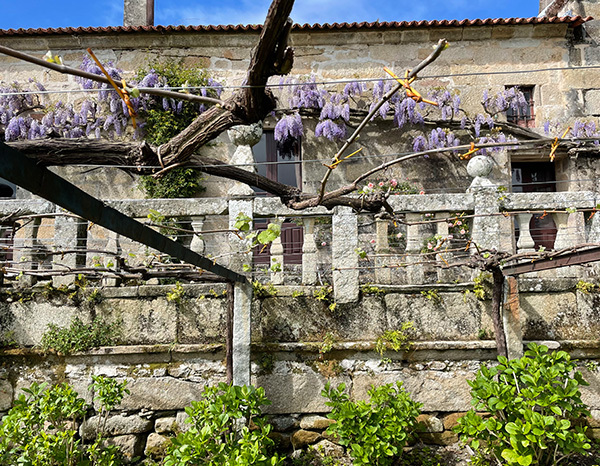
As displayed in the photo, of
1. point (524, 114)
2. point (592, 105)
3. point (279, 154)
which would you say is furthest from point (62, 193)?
point (592, 105)

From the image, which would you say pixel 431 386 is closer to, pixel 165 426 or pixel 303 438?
pixel 303 438

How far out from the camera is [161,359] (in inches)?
141

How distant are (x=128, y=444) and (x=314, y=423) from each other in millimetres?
1536

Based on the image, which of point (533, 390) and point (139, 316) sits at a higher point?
point (139, 316)

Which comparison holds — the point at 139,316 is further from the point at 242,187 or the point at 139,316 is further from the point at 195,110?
the point at 195,110

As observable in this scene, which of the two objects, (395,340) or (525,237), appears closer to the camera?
(395,340)

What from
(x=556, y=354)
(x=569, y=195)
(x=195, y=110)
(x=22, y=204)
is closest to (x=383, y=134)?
(x=195, y=110)

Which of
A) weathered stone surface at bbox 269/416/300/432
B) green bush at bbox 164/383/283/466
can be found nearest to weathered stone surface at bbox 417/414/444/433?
weathered stone surface at bbox 269/416/300/432

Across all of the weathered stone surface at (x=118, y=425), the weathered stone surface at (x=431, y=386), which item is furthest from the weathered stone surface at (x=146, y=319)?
the weathered stone surface at (x=431, y=386)

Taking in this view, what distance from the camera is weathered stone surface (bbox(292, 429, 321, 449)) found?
350cm

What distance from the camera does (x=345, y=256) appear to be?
361cm

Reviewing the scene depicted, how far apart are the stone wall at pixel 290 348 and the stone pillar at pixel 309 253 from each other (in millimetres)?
122

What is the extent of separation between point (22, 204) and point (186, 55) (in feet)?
13.6

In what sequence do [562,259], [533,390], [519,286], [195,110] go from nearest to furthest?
[533,390]
[562,259]
[519,286]
[195,110]
